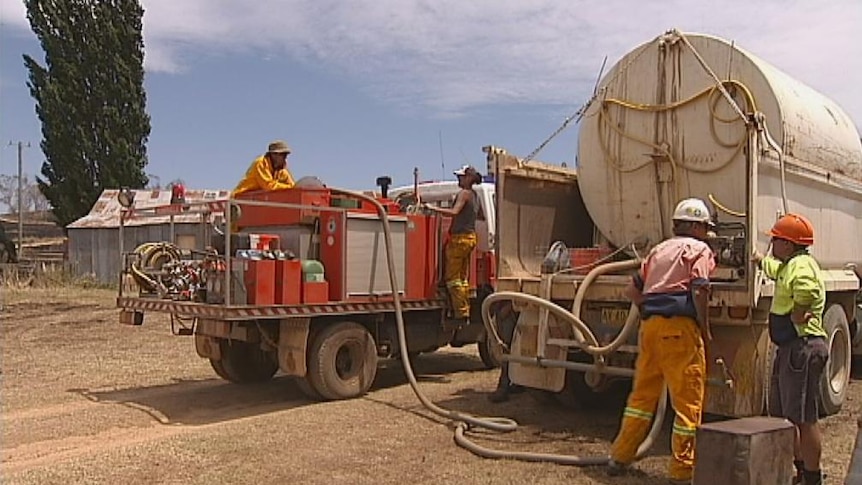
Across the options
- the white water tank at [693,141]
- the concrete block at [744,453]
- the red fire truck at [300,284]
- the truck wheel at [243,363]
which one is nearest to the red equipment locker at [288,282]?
the red fire truck at [300,284]

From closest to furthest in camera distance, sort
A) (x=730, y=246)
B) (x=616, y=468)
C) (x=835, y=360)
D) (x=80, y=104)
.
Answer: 1. (x=616, y=468)
2. (x=730, y=246)
3. (x=835, y=360)
4. (x=80, y=104)

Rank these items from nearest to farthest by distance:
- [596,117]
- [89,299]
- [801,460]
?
1. [801,460]
2. [596,117]
3. [89,299]

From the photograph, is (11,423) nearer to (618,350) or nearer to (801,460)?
(618,350)

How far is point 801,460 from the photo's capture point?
5.59 meters

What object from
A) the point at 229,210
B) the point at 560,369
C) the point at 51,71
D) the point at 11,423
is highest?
the point at 51,71

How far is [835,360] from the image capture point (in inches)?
306

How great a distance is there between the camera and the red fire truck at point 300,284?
8.20 metres

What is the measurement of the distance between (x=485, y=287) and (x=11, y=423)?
202 inches

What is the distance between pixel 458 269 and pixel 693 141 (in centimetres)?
341

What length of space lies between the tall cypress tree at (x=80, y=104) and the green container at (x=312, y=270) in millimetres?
26869

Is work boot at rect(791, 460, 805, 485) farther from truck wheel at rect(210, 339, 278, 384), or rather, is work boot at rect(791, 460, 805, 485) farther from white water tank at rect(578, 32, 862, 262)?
truck wheel at rect(210, 339, 278, 384)

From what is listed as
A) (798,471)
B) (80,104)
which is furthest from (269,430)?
(80,104)

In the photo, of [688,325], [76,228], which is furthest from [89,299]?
[688,325]

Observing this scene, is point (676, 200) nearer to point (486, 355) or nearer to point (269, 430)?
point (269, 430)
